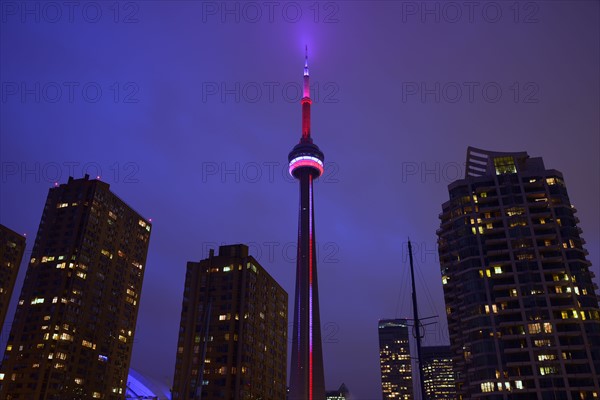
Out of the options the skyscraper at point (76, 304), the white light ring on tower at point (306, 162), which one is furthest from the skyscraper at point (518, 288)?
the skyscraper at point (76, 304)

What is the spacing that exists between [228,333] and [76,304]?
162 feet

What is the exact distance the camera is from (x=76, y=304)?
147 m

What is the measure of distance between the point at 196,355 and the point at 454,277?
241 ft

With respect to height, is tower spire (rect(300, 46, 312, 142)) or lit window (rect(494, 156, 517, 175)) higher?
tower spire (rect(300, 46, 312, 142))

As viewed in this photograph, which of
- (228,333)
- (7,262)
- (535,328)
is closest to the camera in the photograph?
(535,328)

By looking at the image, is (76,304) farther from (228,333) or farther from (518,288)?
(518,288)

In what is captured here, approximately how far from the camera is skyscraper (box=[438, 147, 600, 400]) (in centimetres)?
9819

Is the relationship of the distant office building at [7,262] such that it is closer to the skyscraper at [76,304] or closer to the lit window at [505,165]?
the skyscraper at [76,304]

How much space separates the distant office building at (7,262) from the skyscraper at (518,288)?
133 meters

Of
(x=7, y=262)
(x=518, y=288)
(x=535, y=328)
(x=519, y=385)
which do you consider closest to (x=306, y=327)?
(x=518, y=288)

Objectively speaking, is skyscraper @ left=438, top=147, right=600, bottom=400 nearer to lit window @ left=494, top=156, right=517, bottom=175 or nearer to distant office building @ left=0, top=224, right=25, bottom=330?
lit window @ left=494, top=156, right=517, bottom=175

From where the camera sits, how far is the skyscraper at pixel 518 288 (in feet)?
322

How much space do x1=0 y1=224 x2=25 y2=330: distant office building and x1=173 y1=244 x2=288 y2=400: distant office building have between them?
57.9 metres

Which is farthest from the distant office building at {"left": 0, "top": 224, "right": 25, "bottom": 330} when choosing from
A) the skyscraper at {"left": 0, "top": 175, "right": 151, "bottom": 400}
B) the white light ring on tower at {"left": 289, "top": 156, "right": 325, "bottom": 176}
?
the white light ring on tower at {"left": 289, "top": 156, "right": 325, "bottom": 176}
